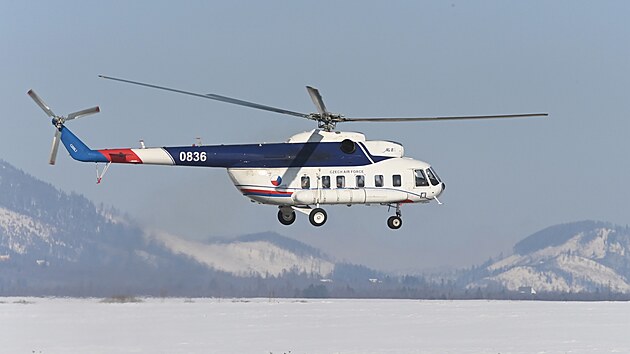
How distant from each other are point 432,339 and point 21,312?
1506 inches

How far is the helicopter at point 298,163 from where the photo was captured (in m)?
48.8

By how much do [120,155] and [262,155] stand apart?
18.3ft

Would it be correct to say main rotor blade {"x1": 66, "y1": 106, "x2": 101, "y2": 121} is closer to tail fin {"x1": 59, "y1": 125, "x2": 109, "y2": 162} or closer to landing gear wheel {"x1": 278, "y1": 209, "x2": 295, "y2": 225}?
tail fin {"x1": 59, "y1": 125, "x2": 109, "y2": 162}

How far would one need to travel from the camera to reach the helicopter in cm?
4884

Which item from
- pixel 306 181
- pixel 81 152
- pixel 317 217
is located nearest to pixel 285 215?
pixel 317 217

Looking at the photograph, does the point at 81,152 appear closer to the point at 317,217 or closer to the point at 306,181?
the point at 306,181

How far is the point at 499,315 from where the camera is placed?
102m

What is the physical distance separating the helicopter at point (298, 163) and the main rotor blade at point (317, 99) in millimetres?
92

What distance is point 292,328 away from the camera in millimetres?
84750

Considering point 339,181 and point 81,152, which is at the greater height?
point 81,152

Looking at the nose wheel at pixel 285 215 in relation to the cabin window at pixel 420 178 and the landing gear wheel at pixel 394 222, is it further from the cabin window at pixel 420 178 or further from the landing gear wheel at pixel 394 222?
the cabin window at pixel 420 178

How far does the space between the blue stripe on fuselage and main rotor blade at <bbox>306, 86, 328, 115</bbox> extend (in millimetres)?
1525

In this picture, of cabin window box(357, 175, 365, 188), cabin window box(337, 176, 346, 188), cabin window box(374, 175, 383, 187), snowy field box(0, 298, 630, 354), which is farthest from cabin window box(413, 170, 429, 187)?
snowy field box(0, 298, 630, 354)

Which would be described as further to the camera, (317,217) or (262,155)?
(317,217)
